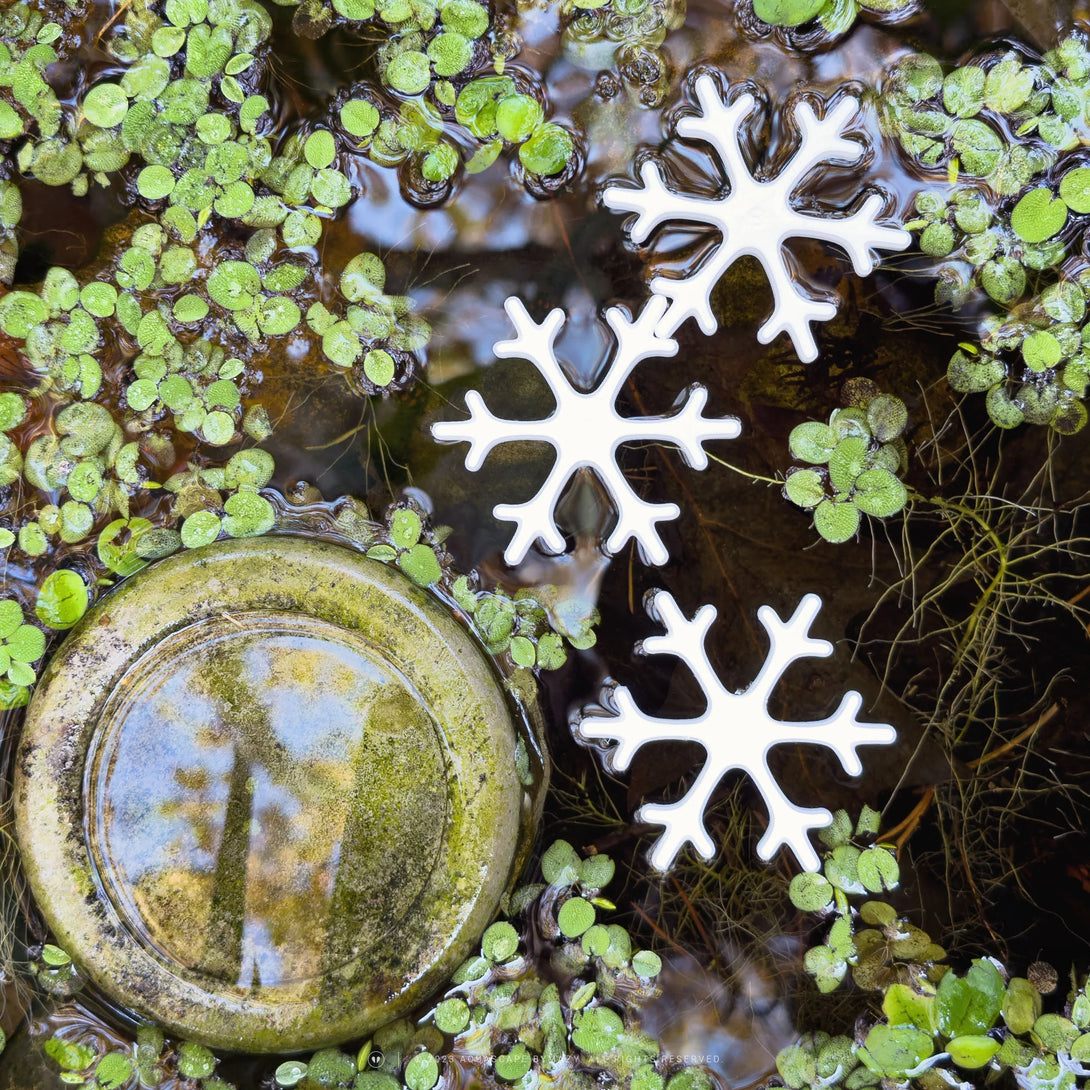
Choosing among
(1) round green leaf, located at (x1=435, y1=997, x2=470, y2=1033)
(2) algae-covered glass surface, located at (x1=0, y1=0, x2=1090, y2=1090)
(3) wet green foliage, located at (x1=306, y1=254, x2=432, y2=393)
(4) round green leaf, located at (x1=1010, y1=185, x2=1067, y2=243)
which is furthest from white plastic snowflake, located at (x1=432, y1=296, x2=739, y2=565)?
(1) round green leaf, located at (x1=435, y1=997, x2=470, y2=1033)

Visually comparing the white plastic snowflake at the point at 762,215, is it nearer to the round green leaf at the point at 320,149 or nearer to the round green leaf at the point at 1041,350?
the round green leaf at the point at 1041,350

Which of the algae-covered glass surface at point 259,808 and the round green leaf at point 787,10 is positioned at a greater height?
the round green leaf at point 787,10

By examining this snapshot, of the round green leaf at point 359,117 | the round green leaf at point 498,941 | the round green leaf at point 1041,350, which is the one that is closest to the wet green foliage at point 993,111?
the round green leaf at point 1041,350

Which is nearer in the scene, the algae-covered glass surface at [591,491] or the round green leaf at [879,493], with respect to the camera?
the algae-covered glass surface at [591,491]

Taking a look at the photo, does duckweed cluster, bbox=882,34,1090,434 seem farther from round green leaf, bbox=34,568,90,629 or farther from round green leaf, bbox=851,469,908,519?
round green leaf, bbox=34,568,90,629

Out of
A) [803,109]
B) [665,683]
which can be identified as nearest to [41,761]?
[665,683]

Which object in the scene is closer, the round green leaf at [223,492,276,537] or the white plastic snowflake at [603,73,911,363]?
the white plastic snowflake at [603,73,911,363]

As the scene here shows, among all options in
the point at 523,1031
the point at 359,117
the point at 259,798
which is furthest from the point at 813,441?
the point at 523,1031

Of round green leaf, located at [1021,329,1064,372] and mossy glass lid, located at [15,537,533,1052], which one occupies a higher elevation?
round green leaf, located at [1021,329,1064,372]
